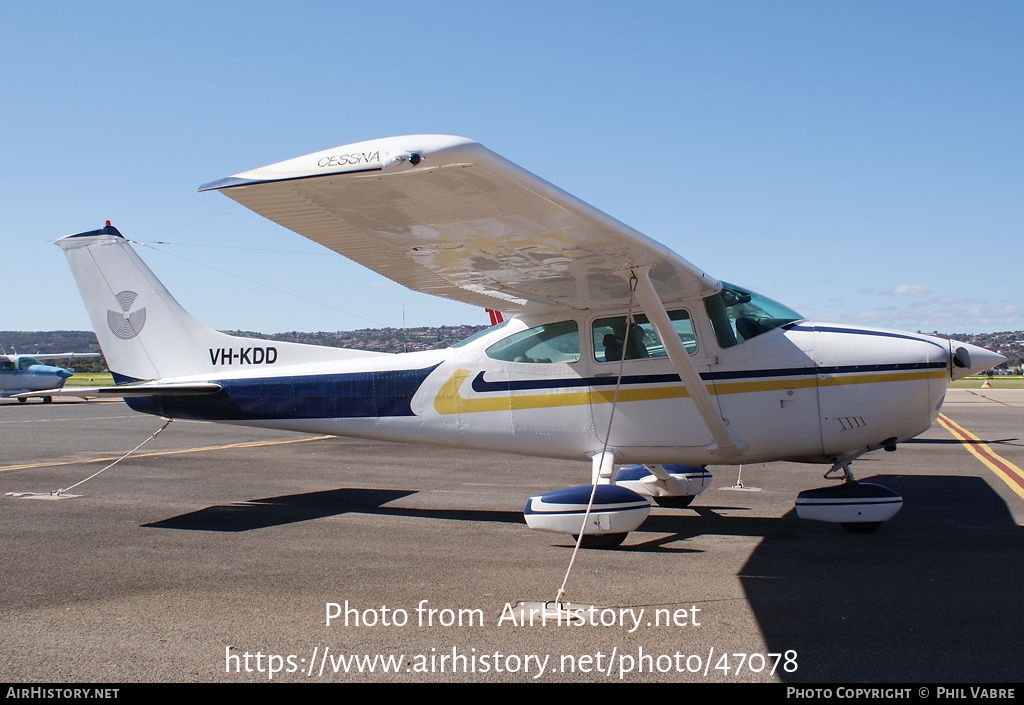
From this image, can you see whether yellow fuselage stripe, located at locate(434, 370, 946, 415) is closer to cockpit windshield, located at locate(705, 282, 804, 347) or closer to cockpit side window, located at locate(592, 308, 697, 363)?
cockpit side window, located at locate(592, 308, 697, 363)

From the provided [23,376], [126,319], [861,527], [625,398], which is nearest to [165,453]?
[126,319]

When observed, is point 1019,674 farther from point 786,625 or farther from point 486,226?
point 486,226

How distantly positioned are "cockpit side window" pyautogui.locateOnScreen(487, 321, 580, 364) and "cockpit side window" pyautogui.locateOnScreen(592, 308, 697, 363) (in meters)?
0.23

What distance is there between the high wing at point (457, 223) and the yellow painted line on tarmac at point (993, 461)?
569cm

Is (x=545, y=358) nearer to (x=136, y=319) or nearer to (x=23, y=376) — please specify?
(x=136, y=319)

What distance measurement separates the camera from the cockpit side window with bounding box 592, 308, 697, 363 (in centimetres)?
664

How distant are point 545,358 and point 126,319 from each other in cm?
514

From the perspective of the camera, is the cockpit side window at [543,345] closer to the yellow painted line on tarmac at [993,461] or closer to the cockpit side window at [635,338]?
the cockpit side window at [635,338]

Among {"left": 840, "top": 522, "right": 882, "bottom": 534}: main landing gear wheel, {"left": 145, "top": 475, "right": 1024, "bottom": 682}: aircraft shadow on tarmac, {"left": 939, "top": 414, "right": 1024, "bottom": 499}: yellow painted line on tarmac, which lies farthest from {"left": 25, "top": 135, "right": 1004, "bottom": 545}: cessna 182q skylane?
{"left": 939, "top": 414, "right": 1024, "bottom": 499}: yellow painted line on tarmac

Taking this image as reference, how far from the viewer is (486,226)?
4.66m

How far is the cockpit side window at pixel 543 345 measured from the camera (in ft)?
22.9

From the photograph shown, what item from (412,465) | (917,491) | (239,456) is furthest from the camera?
(239,456)

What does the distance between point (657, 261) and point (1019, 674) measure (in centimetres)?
334
